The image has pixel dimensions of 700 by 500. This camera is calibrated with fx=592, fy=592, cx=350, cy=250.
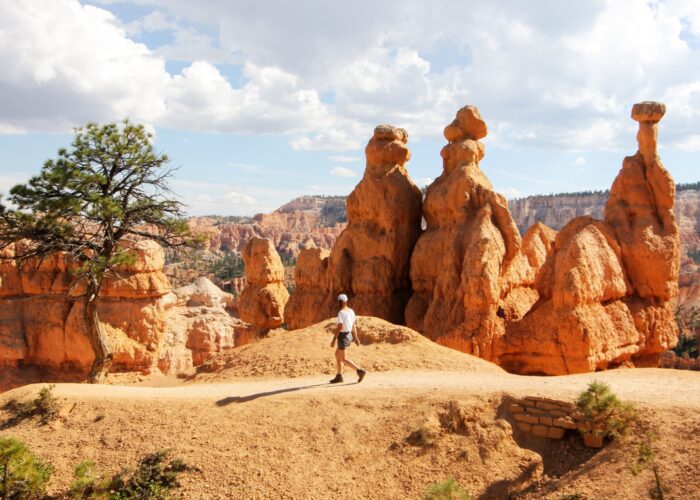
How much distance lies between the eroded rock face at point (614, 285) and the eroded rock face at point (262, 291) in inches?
467

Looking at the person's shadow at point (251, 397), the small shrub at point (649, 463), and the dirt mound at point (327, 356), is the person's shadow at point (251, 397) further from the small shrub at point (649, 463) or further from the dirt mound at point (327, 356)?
the small shrub at point (649, 463)

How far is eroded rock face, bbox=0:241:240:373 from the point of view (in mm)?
21719

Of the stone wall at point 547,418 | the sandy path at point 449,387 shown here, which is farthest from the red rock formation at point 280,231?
the stone wall at point 547,418

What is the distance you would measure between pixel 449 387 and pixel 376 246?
10.4 m

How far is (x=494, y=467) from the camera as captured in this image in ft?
28.0

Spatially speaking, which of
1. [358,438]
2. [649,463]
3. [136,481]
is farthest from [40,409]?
[649,463]

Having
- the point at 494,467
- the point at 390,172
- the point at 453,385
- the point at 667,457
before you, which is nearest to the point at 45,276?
the point at 390,172

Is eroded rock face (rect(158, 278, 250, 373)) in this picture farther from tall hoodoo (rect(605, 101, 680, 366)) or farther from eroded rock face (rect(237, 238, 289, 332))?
tall hoodoo (rect(605, 101, 680, 366))

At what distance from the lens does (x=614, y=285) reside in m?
18.0

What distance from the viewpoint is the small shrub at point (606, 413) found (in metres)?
8.21

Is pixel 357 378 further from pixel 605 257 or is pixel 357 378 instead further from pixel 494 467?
pixel 605 257

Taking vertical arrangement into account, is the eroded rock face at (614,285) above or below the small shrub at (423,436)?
above

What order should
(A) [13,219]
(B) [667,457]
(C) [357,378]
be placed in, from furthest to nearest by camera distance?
(A) [13,219]
(C) [357,378]
(B) [667,457]

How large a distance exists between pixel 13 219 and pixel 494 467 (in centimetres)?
1213
